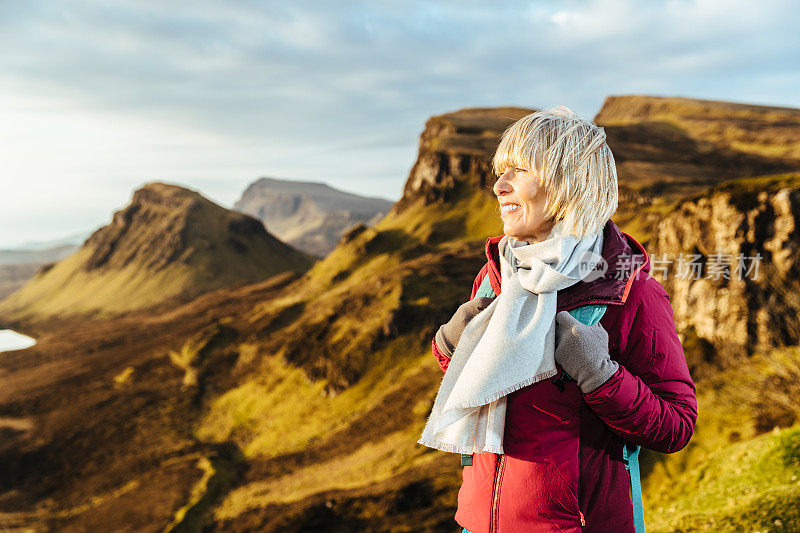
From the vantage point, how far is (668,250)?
32.8 m

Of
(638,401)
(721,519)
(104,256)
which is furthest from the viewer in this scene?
(104,256)

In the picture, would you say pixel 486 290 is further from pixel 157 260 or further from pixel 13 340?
pixel 157 260

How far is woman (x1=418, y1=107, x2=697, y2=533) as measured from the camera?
7.67 feet

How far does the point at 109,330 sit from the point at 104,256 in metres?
51.5

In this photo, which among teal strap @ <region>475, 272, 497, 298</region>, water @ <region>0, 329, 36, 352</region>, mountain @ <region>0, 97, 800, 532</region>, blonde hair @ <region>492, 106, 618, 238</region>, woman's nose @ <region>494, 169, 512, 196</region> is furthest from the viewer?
water @ <region>0, 329, 36, 352</region>

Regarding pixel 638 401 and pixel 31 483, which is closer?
pixel 638 401

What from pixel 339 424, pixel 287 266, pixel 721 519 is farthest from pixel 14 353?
pixel 721 519

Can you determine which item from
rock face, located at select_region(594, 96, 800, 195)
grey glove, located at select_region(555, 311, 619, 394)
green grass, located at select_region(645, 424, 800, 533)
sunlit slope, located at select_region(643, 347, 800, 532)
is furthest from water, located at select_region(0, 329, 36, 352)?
grey glove, located at select_region(555, 311, 619, 394)

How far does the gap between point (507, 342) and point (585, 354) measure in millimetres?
345

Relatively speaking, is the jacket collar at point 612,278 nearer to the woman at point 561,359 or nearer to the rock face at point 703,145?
the woman at point 561,359

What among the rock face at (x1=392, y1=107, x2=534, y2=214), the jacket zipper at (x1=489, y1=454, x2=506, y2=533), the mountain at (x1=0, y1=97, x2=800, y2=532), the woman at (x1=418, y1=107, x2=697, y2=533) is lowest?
the mountain at (x1=0, y1=97, x2=800, y2=532)

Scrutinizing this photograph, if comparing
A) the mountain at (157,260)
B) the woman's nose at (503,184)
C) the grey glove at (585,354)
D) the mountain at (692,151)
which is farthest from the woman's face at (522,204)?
the mountain at (157,260)

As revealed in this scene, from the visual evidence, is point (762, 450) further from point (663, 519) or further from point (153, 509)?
point (153, 509)

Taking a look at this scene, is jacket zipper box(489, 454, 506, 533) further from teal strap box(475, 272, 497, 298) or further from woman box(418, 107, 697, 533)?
teal strap box(475, 272, 497, 298)
